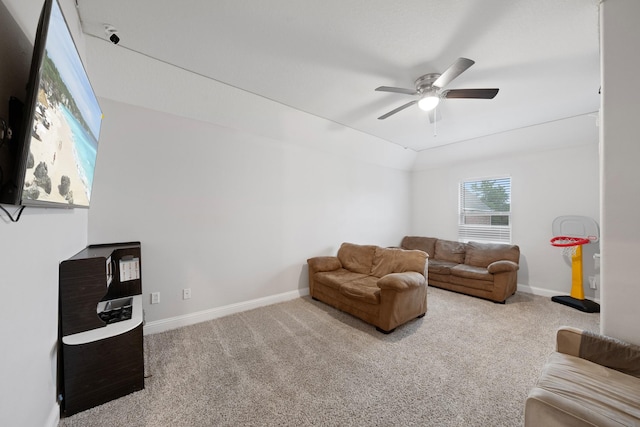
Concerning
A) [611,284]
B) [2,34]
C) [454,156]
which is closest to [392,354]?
[611,284]

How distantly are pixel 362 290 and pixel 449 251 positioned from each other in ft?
9.35

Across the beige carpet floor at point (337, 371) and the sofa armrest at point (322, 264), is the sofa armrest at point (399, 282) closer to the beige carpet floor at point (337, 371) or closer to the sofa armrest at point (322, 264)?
the beige carpet floor at point (337, 371)

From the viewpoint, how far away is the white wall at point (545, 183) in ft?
11.9

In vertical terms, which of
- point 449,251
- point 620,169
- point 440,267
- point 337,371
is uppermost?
point 620,169

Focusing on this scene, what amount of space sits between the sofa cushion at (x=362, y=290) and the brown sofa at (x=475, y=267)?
1823mm

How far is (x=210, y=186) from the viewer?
3.07 metres

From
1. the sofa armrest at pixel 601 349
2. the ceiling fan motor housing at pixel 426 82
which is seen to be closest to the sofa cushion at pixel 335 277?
the sofa armrest at pixel 601 349

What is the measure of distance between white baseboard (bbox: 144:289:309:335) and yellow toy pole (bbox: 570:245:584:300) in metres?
4.24

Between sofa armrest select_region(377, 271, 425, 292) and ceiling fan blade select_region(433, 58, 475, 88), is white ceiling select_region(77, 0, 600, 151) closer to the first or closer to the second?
ceiling fan blade select_region(433, 58, 475, 88)

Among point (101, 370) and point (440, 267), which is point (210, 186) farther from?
point (440, 267)

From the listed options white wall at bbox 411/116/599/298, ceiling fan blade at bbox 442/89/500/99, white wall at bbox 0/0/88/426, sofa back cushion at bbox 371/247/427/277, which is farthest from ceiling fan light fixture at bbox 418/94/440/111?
white wall at bbox 0/0/88/426

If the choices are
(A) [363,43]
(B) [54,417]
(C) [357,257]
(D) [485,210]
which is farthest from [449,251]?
(B) [54,417]

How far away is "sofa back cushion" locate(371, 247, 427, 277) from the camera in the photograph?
3234mm

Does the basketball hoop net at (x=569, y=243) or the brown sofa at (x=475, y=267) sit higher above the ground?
the basketball hoop net at (x=569, y=243)
